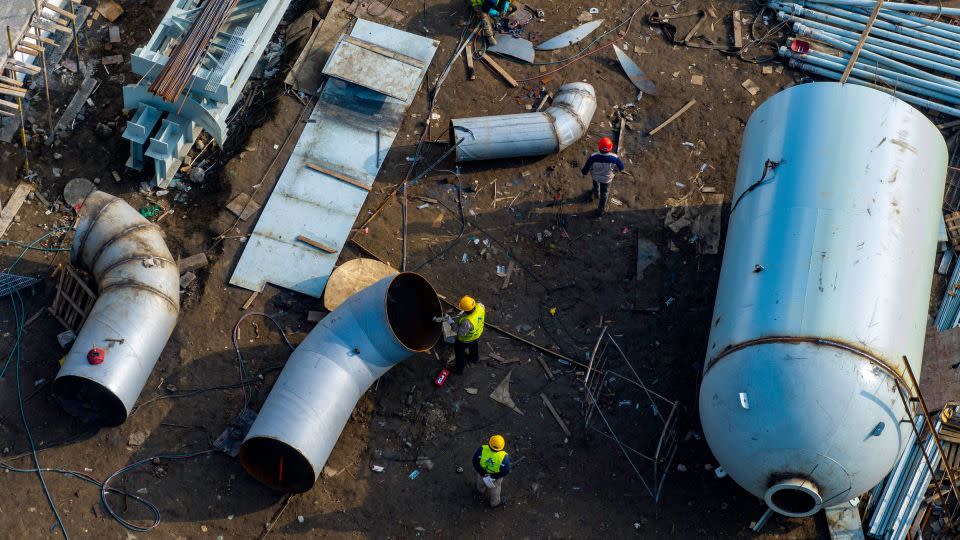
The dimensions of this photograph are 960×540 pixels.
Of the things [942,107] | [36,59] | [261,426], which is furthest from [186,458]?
[942,107]

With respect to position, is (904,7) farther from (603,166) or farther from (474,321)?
(474,321)

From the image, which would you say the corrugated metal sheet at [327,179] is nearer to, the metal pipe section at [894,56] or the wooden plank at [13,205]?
the wooden plank at [13,205]

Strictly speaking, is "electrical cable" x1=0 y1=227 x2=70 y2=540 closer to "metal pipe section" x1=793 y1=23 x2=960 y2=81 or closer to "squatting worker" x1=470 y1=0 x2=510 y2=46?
"squatting worker" x1=470 y1=0 x2=510 y2=46

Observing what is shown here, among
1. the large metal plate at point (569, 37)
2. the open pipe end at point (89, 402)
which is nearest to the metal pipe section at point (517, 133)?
the large metal plate at point (569, 37)

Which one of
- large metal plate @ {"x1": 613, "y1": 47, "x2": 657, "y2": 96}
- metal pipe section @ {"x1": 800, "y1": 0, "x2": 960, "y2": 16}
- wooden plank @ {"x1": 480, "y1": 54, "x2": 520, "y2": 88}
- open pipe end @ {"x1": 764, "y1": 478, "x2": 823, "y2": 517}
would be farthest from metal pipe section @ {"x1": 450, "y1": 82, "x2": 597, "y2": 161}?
open pipe end @ {"x1": 764, "y1": 478, "x2": 823, "y2": 517}

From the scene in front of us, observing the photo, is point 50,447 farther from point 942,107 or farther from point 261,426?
point 942,107

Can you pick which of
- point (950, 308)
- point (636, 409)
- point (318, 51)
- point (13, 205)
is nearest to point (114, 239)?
point (13, 205)
